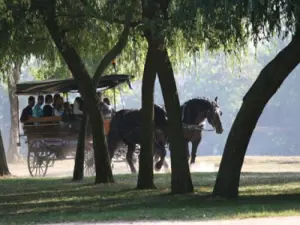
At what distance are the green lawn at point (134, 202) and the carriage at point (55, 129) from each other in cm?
457

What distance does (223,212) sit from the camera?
557 inches

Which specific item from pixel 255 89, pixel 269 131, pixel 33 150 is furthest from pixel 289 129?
pixel 255 89

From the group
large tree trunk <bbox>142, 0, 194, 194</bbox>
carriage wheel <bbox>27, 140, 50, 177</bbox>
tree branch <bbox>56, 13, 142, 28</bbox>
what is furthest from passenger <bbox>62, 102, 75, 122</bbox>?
large tree trunk <bbox>142, 0, 194, 194</bbox>

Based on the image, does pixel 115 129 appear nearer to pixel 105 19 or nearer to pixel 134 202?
pixel 105 19

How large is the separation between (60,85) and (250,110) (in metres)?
12.1

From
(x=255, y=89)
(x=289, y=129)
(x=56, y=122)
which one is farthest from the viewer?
(x=289, y=129)

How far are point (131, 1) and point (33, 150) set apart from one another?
11.7 metres

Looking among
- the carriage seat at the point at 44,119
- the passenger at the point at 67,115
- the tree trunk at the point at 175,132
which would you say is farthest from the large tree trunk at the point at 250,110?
the carriage seat at the point at 44,119

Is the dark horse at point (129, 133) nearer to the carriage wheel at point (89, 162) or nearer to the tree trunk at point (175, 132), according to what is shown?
the carriage wheel at point (89, 162)

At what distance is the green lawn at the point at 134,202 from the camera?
14.3 meters

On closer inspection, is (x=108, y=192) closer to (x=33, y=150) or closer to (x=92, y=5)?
(x=92, y=5)

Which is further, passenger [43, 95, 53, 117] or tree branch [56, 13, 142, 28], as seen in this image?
passenger [43, 95, 53, 117]

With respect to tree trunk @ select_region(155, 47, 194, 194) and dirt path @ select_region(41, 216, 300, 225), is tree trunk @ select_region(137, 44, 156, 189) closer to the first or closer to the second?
tree trunk @ select_region(155, 47, 194, 194)

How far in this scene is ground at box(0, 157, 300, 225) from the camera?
561 inches
